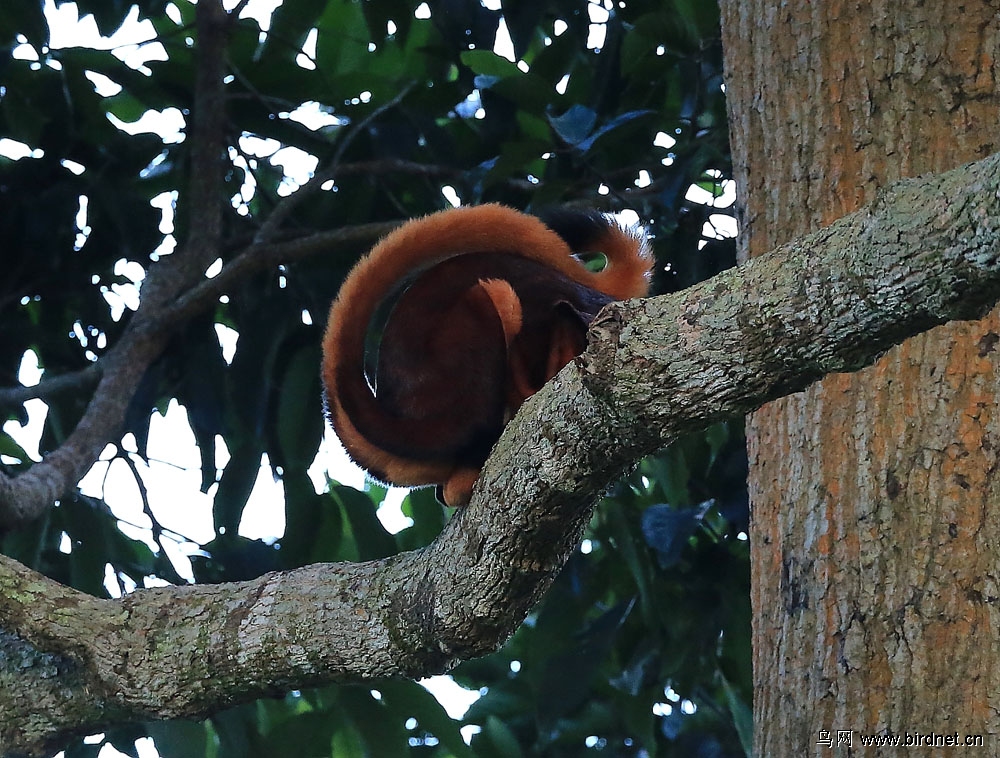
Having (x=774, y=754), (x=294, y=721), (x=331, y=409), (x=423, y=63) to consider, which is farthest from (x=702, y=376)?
(x=423, y=63)

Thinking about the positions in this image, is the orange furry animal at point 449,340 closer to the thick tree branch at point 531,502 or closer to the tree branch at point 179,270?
the thick tree branch at point 531,502

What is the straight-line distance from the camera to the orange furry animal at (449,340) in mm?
1579

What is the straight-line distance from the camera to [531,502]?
1.24 m

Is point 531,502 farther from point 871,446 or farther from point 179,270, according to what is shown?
point 179,270

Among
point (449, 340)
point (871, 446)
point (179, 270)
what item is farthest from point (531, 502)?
point (179, 270)

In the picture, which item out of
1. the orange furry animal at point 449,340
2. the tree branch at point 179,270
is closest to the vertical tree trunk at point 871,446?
the orange furry animal at point 449,340

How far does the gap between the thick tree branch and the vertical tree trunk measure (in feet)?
1.63

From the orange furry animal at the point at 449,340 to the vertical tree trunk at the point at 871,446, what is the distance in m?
0.41

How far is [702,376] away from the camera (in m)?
1.05

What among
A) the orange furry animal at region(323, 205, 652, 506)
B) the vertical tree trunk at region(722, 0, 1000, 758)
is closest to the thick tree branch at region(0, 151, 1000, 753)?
the orange furry animal at region(323, 205, 652, 506)

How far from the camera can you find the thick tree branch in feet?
3.06

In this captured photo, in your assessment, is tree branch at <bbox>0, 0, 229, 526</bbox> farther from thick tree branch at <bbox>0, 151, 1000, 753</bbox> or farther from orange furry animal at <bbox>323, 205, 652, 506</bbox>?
orange furry animal at <bbox>323, 205, 652, 506</bbox>

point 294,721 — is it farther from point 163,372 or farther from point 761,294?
point 761,294

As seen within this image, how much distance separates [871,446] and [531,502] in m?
0.65
